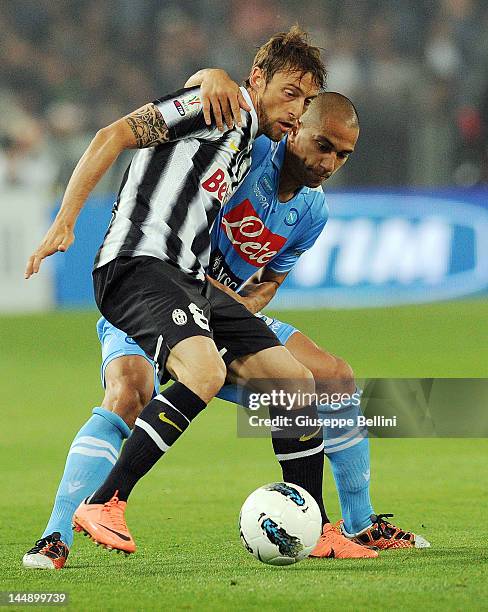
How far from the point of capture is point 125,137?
4.42 metres

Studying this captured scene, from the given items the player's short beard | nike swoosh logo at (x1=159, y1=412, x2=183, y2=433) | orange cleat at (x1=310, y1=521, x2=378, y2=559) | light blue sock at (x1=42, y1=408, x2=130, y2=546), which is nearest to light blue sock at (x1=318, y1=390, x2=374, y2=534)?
orange cleat at (x1=310, y1=521, x2=378, y2=559)

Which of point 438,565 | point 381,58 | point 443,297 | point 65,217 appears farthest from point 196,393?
point 381,58

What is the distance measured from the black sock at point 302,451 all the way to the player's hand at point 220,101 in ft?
3.63

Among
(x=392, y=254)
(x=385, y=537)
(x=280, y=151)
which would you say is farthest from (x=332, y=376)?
(x=392, y=254)

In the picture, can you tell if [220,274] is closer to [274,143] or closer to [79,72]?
[274,143]

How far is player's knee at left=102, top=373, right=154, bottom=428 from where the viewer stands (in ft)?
15.6

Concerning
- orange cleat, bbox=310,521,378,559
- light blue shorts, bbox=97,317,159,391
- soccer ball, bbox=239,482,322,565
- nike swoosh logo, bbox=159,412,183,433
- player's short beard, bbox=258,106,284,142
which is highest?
player's short beard, bbox=258,106,284,142

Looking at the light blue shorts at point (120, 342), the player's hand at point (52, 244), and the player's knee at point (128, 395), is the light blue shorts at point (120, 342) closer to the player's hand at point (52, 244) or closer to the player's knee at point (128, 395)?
the player's knee at point (128, 395)

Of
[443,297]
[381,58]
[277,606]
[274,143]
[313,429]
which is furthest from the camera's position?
[381,58]

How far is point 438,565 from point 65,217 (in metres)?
1.79

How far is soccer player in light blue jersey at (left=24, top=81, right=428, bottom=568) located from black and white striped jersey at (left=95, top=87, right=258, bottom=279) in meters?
0.08

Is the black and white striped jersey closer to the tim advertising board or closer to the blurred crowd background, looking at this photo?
the tim advertising board

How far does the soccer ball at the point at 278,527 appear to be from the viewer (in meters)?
4.31

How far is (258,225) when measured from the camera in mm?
5262
